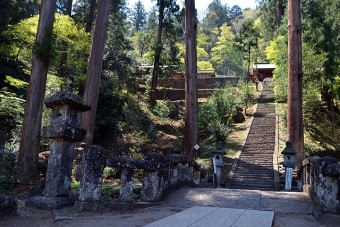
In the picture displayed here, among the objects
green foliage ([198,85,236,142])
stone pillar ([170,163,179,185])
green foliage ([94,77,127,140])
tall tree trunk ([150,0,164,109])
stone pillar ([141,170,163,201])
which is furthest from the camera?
tall tree trunk ([150,0,164,109])

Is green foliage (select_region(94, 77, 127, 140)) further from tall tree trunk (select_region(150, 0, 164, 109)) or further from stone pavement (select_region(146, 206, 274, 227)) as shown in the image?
stone pavement (select_region(146, 206, 274, 227))

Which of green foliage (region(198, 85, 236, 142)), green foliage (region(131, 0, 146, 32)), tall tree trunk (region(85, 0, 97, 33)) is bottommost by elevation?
green foliage (region(198, 85, 236, 142))

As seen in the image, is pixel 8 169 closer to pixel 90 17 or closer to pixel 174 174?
pixel 174 174

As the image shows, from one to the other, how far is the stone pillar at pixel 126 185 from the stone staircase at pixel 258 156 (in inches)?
399

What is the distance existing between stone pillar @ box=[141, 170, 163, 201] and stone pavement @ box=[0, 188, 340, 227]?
0.21 meters

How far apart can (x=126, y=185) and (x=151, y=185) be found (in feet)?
1.78

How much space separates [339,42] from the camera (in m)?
23.0

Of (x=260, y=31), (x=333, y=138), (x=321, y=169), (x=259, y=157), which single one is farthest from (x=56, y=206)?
(x=260, y=31)

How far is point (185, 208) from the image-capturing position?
18.9 ft

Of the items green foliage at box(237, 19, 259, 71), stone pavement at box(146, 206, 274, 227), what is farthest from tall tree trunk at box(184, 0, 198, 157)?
green foliage at box(237, 19, 259, 71)

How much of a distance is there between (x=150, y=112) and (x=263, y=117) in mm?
8939

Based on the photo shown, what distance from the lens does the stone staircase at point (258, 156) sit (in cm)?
1537

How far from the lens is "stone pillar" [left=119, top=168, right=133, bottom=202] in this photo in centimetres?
571

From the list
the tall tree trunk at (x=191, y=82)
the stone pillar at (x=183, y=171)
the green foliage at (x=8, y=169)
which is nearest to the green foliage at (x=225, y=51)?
the tall tree trunk at (x=191, y=82)
